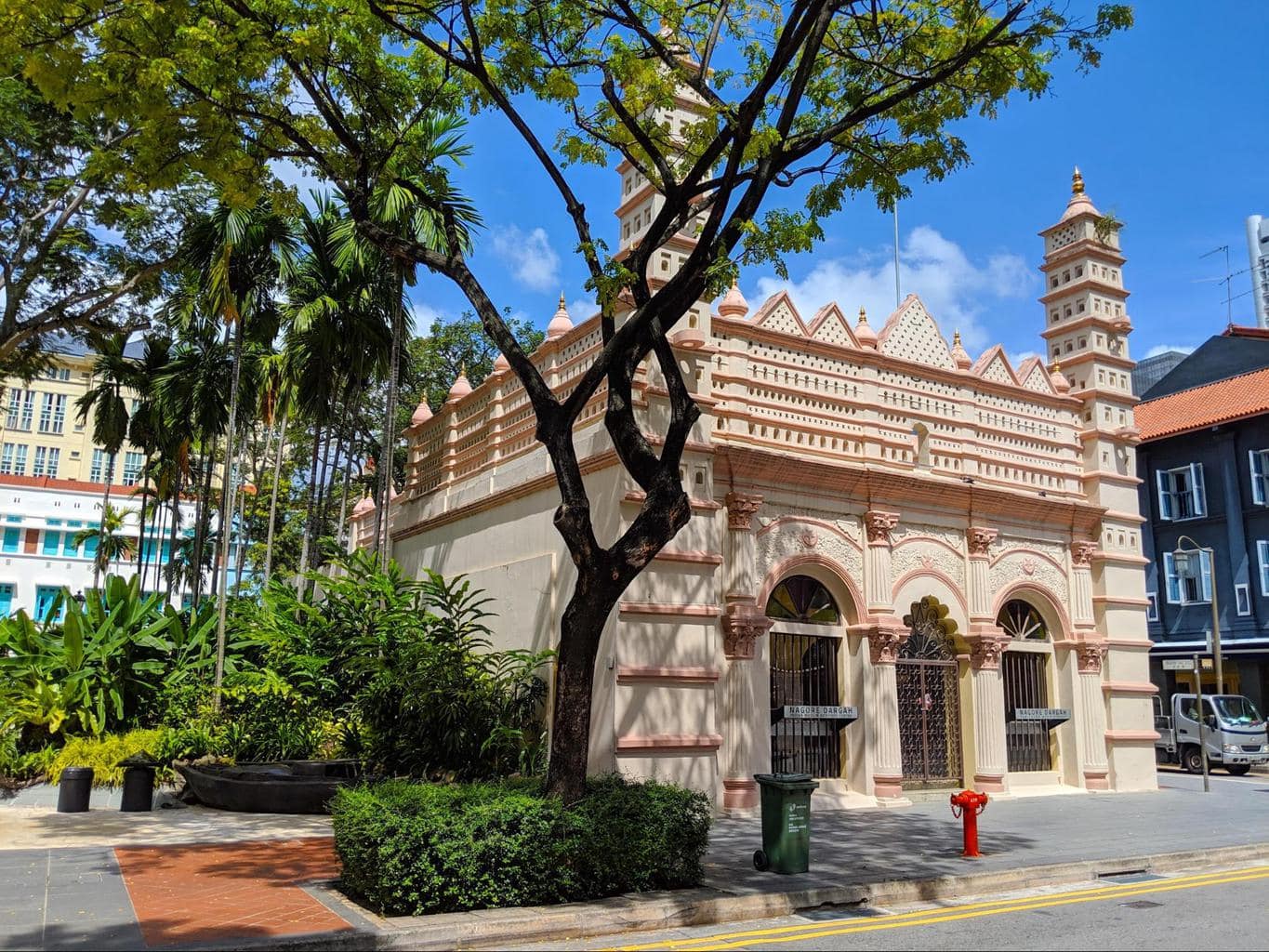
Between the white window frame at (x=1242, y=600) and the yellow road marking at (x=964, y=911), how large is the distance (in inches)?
904

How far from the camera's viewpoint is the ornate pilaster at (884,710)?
1620cm

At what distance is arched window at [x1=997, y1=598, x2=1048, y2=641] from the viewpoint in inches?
747

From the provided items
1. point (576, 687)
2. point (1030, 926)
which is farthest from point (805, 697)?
point (1030, 926)

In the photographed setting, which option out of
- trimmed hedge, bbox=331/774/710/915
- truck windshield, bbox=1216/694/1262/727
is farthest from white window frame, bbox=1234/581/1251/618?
trimmed hedge, bbox=331/774/710/915

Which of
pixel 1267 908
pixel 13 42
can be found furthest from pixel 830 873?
pixel 13 42

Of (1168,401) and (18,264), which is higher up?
(1168,401)

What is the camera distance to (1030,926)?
837cm

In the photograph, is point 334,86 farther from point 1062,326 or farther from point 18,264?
point 1062,326

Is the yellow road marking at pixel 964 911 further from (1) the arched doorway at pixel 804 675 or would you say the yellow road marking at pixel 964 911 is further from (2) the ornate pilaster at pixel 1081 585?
(2) the ornate pilaster at pixel 1081 585

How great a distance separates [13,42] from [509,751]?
9.93 metres

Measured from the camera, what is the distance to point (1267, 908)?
29.7 feet

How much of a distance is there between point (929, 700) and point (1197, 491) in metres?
21.0

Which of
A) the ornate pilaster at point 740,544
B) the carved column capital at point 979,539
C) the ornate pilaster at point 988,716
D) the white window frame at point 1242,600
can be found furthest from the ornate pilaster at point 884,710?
the white window frame at point 1242,600

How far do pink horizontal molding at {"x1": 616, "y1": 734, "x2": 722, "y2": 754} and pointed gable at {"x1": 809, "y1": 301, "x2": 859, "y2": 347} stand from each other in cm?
709
